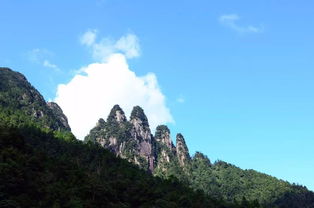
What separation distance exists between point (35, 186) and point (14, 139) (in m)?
14.7

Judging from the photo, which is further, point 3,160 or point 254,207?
point 254,207

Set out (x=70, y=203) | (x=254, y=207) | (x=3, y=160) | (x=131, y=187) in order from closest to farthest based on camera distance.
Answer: (x=70, y=203)
(x=3, y=160)
(x=131, y=187)
(x=254, y=207)

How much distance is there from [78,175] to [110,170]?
112 ft

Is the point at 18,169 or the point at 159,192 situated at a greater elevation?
the point at 159,192

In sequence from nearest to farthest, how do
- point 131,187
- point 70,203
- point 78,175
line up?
point 70,203
point 78,175
point 131,187

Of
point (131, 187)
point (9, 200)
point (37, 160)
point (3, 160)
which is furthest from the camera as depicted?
point (131, 187)

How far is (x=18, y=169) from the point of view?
68188 millimetres

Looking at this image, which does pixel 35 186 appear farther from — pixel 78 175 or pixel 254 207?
pixel 254 207

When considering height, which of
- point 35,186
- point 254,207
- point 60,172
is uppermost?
point 254,207

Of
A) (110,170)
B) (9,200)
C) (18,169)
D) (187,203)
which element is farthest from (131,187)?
(9,200)

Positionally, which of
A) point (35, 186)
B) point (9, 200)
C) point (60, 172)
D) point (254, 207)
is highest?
point (254, 207)

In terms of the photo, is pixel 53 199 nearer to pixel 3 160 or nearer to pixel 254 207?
pixel 3 160

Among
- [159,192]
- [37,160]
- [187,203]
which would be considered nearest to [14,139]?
[37,160]

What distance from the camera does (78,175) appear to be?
3260 inches
